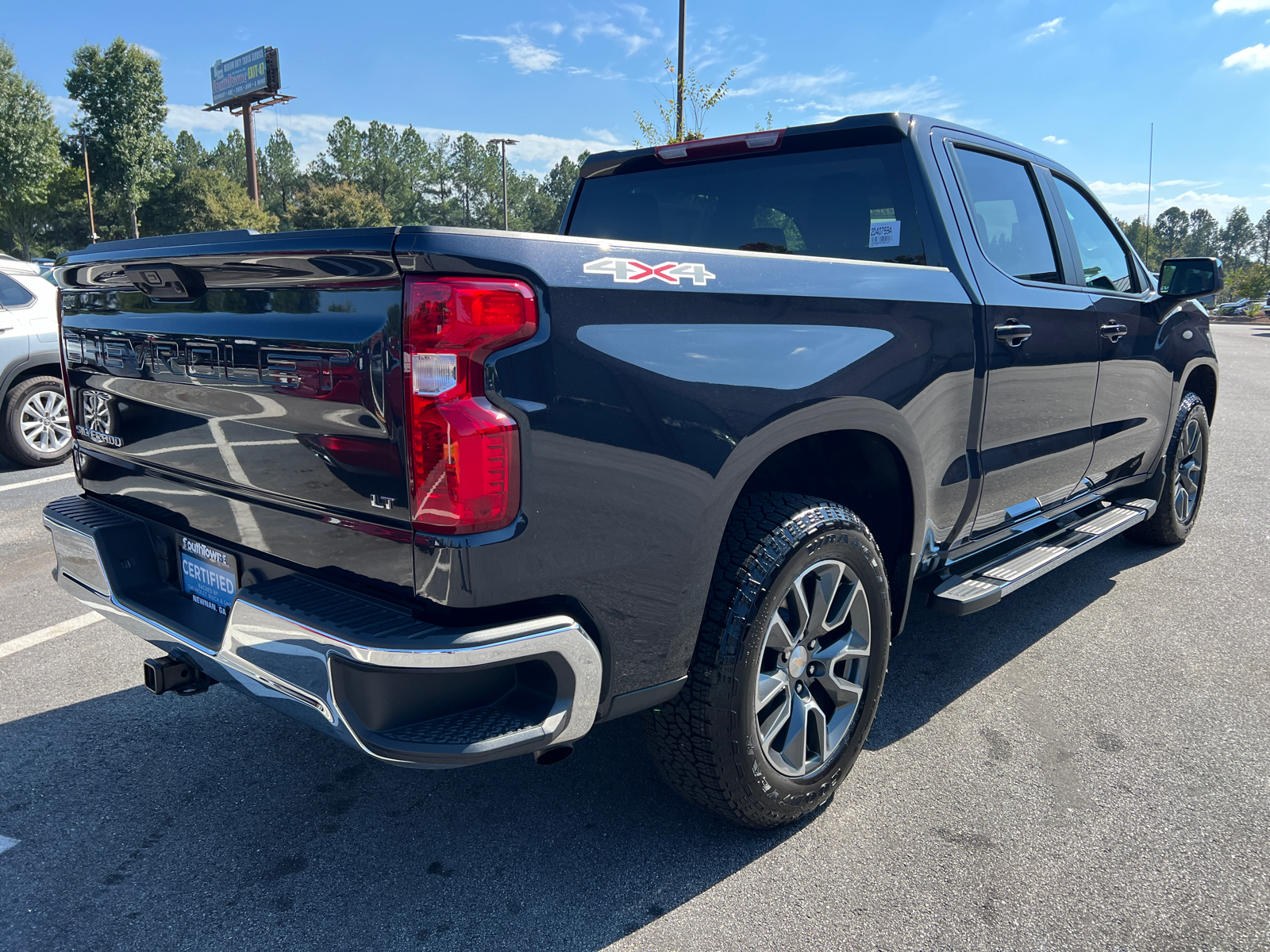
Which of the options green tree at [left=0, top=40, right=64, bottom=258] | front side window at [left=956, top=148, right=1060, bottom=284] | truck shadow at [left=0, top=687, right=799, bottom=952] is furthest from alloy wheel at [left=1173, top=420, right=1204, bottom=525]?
green tree at [left=0, top=40, right=64, bottom=258]

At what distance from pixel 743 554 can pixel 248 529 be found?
1.22 m

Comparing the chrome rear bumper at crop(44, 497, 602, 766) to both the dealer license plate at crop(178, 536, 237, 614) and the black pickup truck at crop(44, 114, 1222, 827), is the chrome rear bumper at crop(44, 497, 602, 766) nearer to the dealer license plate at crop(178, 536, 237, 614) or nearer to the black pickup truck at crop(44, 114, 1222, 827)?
the black pickup truck at crop(44, 114, 1222, 827)

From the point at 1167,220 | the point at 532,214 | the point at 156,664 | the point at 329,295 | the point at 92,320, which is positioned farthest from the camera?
the point at 1167,220

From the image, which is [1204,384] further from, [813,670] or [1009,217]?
[813,670]

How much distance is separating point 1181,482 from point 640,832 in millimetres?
4265

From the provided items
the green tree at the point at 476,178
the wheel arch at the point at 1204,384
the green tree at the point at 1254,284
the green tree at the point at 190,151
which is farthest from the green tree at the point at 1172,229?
the wheel arch at the point at 1204,384

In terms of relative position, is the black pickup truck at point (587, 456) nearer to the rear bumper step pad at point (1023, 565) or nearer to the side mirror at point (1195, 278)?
the rear bumper step pad at point (1023, 565)

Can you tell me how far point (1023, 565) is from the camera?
10.8 feet

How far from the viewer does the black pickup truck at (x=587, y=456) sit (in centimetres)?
171

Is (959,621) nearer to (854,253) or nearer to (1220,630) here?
(1220,630)

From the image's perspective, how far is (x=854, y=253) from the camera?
10.2ft

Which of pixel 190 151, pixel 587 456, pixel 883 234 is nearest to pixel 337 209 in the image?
pixel 190 151

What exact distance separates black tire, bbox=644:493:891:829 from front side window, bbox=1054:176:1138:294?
220 cm

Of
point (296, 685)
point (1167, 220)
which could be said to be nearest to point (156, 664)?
point (296, 685)
